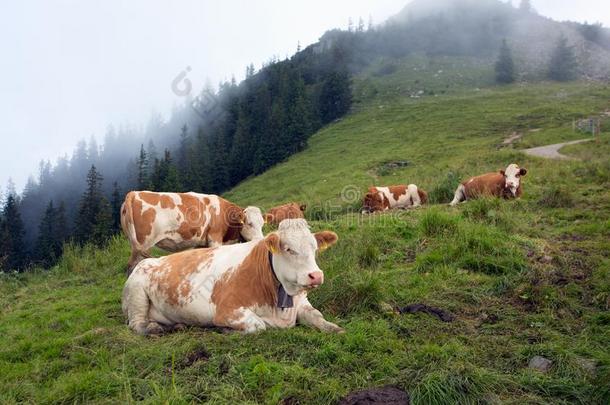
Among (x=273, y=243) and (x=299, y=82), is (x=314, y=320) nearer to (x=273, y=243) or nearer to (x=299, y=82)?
(x=273, y=243)

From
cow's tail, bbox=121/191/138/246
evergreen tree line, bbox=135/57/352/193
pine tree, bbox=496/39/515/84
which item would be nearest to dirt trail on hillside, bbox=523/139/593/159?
cow's tail, bbox=121/191/138/246

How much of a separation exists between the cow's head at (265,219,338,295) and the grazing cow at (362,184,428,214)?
37.5 feet

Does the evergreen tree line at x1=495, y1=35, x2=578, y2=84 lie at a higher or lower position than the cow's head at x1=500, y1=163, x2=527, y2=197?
higher

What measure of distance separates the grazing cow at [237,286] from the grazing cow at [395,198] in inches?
432

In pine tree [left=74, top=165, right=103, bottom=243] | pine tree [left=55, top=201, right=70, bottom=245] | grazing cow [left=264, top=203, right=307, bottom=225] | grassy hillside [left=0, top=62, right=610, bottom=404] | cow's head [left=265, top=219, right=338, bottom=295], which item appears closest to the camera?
grassy hillside [left=0, top=62, right=610, bottom=404]

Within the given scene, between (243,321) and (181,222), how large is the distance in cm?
547

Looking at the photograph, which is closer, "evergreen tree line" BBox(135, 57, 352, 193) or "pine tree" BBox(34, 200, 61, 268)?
"pine tree" BBox(34, 200, 61, 268)

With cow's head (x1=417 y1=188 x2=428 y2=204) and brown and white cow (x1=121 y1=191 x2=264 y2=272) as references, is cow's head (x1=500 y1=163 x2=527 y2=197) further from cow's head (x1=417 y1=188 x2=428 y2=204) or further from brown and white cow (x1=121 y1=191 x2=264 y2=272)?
brown and white cow (x1=121 y1=191 x2=264 y2=272)

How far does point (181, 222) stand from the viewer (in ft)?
33.7

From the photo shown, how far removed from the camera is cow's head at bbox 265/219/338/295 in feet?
16.5

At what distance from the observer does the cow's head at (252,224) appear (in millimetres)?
10164

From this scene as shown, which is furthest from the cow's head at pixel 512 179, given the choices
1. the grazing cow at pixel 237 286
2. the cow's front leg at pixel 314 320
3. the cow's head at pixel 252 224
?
the cow's front leg at pixel 314 320

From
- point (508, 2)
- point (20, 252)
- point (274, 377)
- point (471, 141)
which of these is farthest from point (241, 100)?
point (274, 377)

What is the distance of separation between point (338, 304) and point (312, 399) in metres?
2.44
